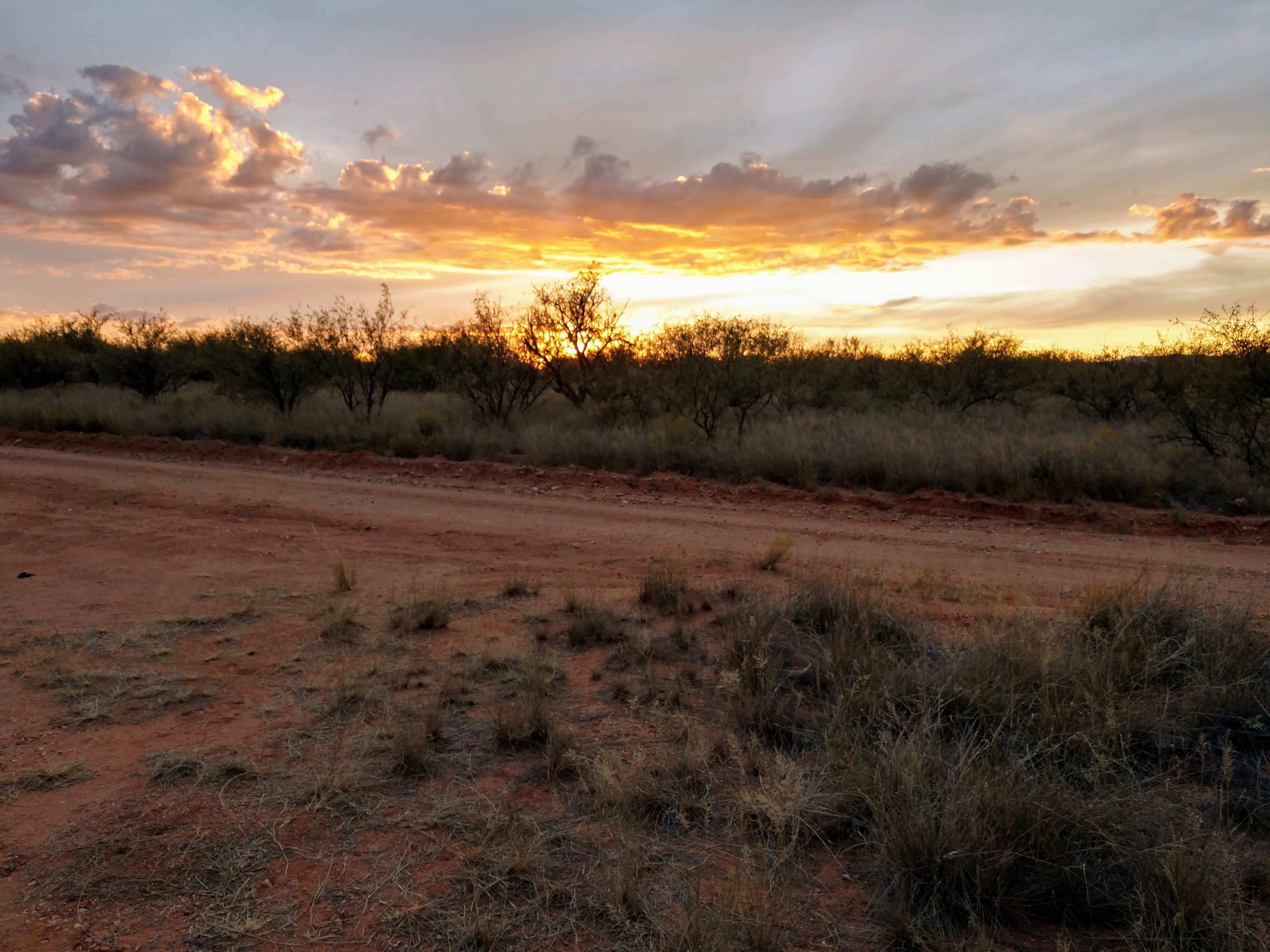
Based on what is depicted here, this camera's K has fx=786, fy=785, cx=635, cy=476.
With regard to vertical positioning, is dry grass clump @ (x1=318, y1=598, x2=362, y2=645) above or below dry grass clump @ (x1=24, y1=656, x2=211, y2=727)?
above

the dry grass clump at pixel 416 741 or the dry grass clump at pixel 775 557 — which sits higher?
the dry grass clump at pixel 775 557

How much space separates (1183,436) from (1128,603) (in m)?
12.3

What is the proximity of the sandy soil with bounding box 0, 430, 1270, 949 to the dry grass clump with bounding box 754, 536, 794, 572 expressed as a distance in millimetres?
162

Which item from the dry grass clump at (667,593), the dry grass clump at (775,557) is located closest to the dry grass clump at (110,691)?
the dry grass clump at (667,593)

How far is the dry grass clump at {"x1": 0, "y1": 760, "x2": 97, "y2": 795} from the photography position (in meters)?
4.16

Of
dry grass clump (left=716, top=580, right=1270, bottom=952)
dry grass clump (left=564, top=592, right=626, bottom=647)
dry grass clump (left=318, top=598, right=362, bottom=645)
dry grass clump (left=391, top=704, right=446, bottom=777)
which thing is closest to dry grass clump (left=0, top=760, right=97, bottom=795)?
dry grass clump (left=391, top=704, right=446, bottom=777)

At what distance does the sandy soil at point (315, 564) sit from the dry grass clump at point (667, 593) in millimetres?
230

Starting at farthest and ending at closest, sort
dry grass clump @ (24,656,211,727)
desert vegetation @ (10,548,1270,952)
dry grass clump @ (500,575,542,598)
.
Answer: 1. dry grass clump @ (500,575,542,598)
2. dry grass clump @ (24,656,211,727)
3. desert vegetation @ (10,548,1270,952)

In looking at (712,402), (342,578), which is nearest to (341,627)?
(342,578)

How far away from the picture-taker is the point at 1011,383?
27.1m

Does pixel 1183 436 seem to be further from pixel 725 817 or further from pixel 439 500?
pixel 725 817

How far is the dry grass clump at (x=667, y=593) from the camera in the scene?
6770 millimetres

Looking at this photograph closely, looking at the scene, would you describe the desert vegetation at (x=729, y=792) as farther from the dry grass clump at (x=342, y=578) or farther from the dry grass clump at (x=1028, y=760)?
the dry grass clump at (x=342, y=578)

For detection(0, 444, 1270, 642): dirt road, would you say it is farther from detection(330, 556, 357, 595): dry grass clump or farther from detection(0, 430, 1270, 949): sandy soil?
detection(330, 556, 357, 595): dry grass clump
